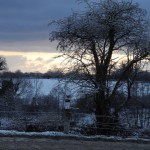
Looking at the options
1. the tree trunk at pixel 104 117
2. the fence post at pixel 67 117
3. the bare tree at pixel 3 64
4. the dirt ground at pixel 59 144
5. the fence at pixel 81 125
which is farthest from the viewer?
the bare tree at pixel 3 64

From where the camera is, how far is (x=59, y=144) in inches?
608

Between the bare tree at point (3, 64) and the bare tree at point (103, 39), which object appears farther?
the bare tree at point (3, 64)

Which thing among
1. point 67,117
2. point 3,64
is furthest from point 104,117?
point 3,64

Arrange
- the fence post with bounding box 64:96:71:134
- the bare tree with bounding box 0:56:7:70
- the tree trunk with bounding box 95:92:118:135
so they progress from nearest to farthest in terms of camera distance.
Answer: the fence post with bounding box 64:96:71:134 → the tree trunk with bounding box 95:92:118:135 → the bare tree with bounding box 0:56:7:70

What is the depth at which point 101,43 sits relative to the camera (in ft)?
74.2

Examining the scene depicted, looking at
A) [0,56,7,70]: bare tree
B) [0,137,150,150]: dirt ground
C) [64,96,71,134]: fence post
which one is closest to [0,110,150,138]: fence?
[64,96,71,134]: fence post

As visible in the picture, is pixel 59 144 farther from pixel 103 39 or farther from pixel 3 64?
pixel 3 64

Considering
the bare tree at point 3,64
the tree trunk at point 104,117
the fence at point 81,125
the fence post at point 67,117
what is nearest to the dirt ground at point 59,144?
the fence post at point 67,117

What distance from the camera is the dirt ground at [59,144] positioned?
47.8ft

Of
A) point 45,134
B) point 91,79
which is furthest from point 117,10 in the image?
point 45,134

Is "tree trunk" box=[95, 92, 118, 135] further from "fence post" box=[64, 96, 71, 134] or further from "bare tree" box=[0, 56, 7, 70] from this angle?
"bare tree" box=[0, 56, 7, 70]

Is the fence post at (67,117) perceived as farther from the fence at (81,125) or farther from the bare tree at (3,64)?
the bare tree at (3,64)

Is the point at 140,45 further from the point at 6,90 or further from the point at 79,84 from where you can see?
the point at 6,90

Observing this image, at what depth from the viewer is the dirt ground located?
1457cm
